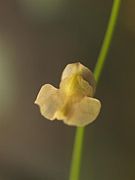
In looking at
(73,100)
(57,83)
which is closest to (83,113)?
(73,100)

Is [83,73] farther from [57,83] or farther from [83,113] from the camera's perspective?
[57,83]

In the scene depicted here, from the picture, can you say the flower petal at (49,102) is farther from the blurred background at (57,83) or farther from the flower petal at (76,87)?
the blurred background at (57,83)

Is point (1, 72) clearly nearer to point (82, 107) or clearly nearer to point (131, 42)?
point (131, 42)

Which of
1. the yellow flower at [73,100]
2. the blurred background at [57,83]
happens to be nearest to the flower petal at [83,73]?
the yellow flower at [73,100]

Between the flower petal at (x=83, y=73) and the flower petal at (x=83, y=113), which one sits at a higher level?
the flower petal at (x=83, y=73)

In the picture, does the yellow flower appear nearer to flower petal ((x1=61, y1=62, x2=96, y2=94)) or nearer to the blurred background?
flower petal ((x1=61, y1=62, x2=96, y2=94))

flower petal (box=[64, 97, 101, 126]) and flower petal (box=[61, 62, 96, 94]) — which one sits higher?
flower petal (box=[61, 62, 96, 94])

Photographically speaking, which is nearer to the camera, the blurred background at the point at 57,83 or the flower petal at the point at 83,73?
the flower petal at the point at 83,73

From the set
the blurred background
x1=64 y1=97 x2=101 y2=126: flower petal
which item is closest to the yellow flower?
x1=64 y1=97 x2=101 y2=126: flower petal
